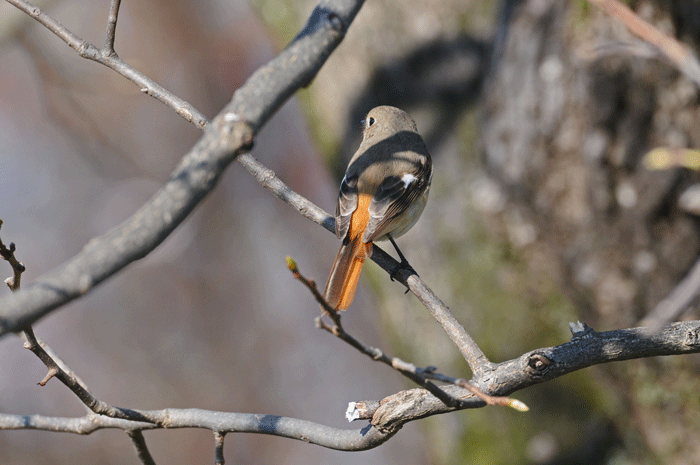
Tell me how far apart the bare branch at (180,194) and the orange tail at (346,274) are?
119cm

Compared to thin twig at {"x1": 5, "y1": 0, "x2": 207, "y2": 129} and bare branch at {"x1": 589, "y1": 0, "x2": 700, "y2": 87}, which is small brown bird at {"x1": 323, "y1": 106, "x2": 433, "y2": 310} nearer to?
thin twig at {"x1": 5, "y1": 0, "x2": 207, "y2": 129}

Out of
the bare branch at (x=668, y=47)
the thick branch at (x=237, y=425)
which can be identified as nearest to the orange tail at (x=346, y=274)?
the thick branch at (x=237, y=425)

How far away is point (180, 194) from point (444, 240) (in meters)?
2.58

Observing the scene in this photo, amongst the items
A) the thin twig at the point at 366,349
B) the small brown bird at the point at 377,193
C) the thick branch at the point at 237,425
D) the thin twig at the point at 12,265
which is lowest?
the thin twig at the point at 366,349

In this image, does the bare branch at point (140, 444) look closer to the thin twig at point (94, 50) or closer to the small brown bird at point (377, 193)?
the small brown bird at point (377, 193)

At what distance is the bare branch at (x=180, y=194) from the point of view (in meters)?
0.79

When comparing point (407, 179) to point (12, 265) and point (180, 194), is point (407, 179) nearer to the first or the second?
point (12, 265)

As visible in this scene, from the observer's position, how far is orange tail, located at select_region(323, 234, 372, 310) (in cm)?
211

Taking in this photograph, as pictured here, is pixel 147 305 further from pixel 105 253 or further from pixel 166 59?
pixel 105 253

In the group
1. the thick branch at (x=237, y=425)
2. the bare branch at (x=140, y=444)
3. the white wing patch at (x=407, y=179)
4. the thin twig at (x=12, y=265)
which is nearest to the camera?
the thin twig at (x=12, y=265)

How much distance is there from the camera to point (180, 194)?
0.86 meters

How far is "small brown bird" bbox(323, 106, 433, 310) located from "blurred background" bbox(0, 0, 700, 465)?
1.41 ft

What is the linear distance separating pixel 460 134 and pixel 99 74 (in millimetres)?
4504

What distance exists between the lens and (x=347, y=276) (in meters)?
2.15
